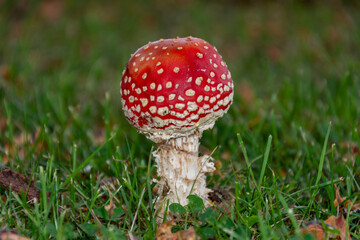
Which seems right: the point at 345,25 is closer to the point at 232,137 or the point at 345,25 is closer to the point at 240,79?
the point at 240,79

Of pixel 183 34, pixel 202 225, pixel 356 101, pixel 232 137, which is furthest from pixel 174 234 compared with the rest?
pixel 183 34

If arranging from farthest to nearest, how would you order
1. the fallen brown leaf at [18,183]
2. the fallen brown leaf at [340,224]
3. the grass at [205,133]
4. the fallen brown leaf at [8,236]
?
the fallen brown leaf at [18,183] < the grass at [205,133] < the fallen brown leaf at [340,224] < the fallen brown leaf at [8,236]

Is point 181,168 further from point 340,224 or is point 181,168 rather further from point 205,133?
point 205,133

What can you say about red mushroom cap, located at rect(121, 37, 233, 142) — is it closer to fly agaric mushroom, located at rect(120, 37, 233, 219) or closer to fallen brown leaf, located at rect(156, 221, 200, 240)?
fly agaric mushroom, located at rect(120, 37, 233, 219)

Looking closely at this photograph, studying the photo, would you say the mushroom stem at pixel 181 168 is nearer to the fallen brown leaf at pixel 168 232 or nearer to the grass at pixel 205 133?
the grass at pixel 205 133

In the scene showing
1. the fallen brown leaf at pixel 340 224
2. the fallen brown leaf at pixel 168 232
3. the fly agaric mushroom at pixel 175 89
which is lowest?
the fallen brown leaf at pixel 168 232

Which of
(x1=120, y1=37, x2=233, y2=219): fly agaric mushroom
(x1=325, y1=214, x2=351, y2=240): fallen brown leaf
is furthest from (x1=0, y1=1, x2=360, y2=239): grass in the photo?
(x1=120, y1=37, x2=233, y2=219): fly agaric mushroom

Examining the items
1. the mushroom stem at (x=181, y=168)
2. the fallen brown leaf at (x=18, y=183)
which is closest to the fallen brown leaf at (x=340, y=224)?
the mushroom stem at (x=181, y=168)
